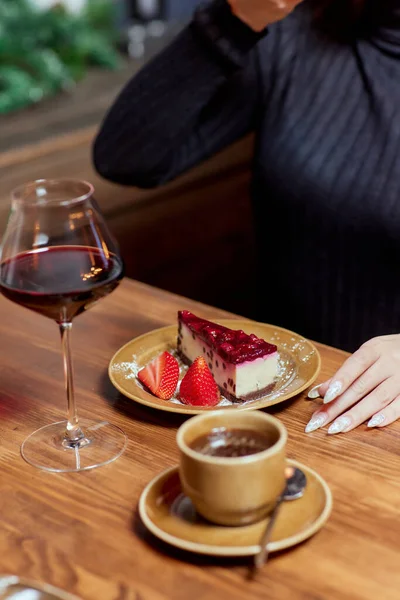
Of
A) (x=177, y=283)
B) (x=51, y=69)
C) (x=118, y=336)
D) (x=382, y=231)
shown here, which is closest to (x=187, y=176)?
(x=177, y=283)

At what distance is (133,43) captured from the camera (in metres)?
3.17

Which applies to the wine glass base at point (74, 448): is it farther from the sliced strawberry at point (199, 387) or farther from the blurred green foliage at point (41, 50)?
the blurred green foliage at point (41, 50)

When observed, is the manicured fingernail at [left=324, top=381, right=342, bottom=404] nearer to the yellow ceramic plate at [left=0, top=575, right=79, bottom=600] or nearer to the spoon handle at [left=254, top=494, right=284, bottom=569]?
the spoon handle at [left=254, top=494, right=284, bottom=569]

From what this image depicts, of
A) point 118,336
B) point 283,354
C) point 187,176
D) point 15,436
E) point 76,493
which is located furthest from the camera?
point 187,176

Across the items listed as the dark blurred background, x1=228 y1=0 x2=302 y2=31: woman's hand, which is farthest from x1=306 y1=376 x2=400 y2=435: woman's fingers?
the dark blurred background

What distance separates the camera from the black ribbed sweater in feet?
5.12

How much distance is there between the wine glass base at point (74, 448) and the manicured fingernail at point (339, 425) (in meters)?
0.24

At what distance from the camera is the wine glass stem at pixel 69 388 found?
92 cm

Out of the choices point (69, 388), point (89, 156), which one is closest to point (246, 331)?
point (69, 388)

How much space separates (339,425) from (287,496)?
0.19 metres

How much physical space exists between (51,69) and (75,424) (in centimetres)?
206

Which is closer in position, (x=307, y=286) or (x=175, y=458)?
(x=175, y=458)

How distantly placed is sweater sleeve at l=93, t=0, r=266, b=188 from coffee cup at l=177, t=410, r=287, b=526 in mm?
962

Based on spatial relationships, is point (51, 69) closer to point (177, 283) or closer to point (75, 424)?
point (177, 283)
